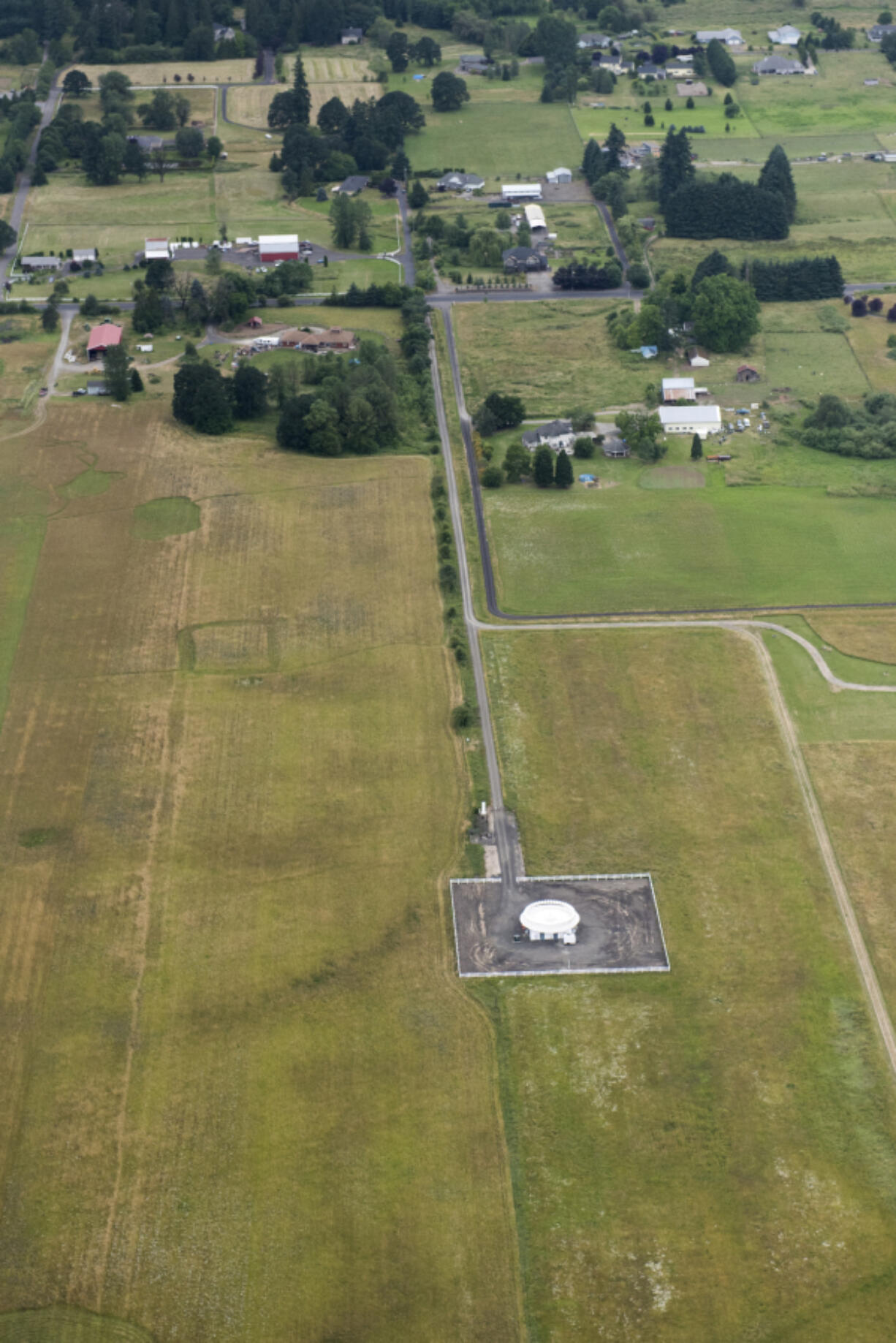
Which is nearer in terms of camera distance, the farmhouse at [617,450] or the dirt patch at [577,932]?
the dirt patch at [577,932]

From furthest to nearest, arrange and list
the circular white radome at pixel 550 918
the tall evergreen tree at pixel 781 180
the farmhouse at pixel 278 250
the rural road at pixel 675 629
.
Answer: the tall evergreen tree at pixel 781 180 < the farmhouse at pixel 278 250 < the rural road at pixel 675 629 < the circular white radome at pixel 550 918

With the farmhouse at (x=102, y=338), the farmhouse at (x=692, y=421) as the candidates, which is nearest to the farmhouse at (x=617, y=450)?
the farmhouse at (x=692, y=421)

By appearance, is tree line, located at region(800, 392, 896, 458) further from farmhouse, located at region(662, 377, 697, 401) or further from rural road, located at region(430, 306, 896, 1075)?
rural road, located at region(430, 306, 896, 1075)

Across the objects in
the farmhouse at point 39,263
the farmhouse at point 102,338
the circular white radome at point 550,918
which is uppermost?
the farmhouse at point 39,263

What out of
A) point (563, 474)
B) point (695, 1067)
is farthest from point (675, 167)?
point (695, 1067)

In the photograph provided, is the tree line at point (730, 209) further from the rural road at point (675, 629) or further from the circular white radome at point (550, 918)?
the circular white radome at point (550, 918)

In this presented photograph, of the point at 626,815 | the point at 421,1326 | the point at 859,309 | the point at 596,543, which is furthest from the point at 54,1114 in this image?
the point at 859,309
